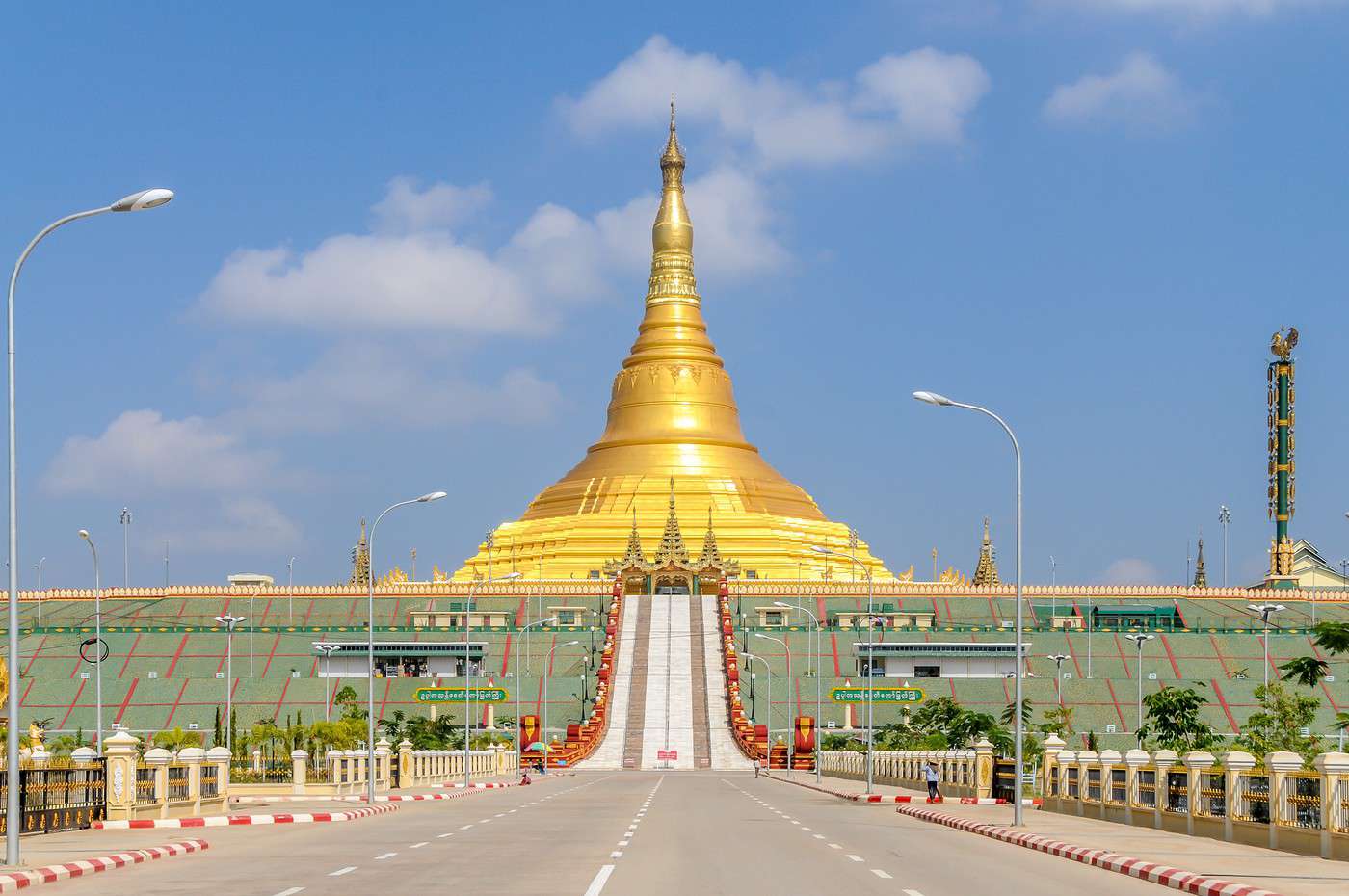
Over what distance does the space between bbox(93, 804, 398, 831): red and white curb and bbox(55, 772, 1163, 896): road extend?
1.04m

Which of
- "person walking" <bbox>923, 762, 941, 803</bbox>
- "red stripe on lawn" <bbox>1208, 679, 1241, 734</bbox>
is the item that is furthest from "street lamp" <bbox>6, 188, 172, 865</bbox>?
"red stripe on lawn" <bbox>1208, 679, 1241, 734</bbox>

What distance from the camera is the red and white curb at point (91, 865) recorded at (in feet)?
70.5

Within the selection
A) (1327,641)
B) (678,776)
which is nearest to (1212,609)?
(678,776)

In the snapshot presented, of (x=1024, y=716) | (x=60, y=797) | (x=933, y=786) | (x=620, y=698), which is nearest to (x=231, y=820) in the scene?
(x=60, y=797)

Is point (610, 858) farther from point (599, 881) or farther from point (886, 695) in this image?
point (886, 695)

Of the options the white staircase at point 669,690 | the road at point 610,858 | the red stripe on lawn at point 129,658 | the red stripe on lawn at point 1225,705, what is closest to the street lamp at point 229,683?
the red stripe on lawn at point 129,658

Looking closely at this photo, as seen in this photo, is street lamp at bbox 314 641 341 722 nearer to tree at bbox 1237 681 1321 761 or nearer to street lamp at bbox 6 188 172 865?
tree at bbox 1237 681 1321 761

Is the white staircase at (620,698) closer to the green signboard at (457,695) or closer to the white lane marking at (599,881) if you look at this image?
the green signboard at (457,695)

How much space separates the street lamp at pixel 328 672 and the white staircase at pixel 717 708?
54.0 ft

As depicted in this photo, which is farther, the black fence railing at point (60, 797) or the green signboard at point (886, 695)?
the green signboard at point (886, 695)

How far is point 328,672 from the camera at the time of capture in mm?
89438

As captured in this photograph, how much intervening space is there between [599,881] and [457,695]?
59502mm

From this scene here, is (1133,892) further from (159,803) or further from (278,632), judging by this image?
(278,632)

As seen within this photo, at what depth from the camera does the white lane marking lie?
1984 centimetres
